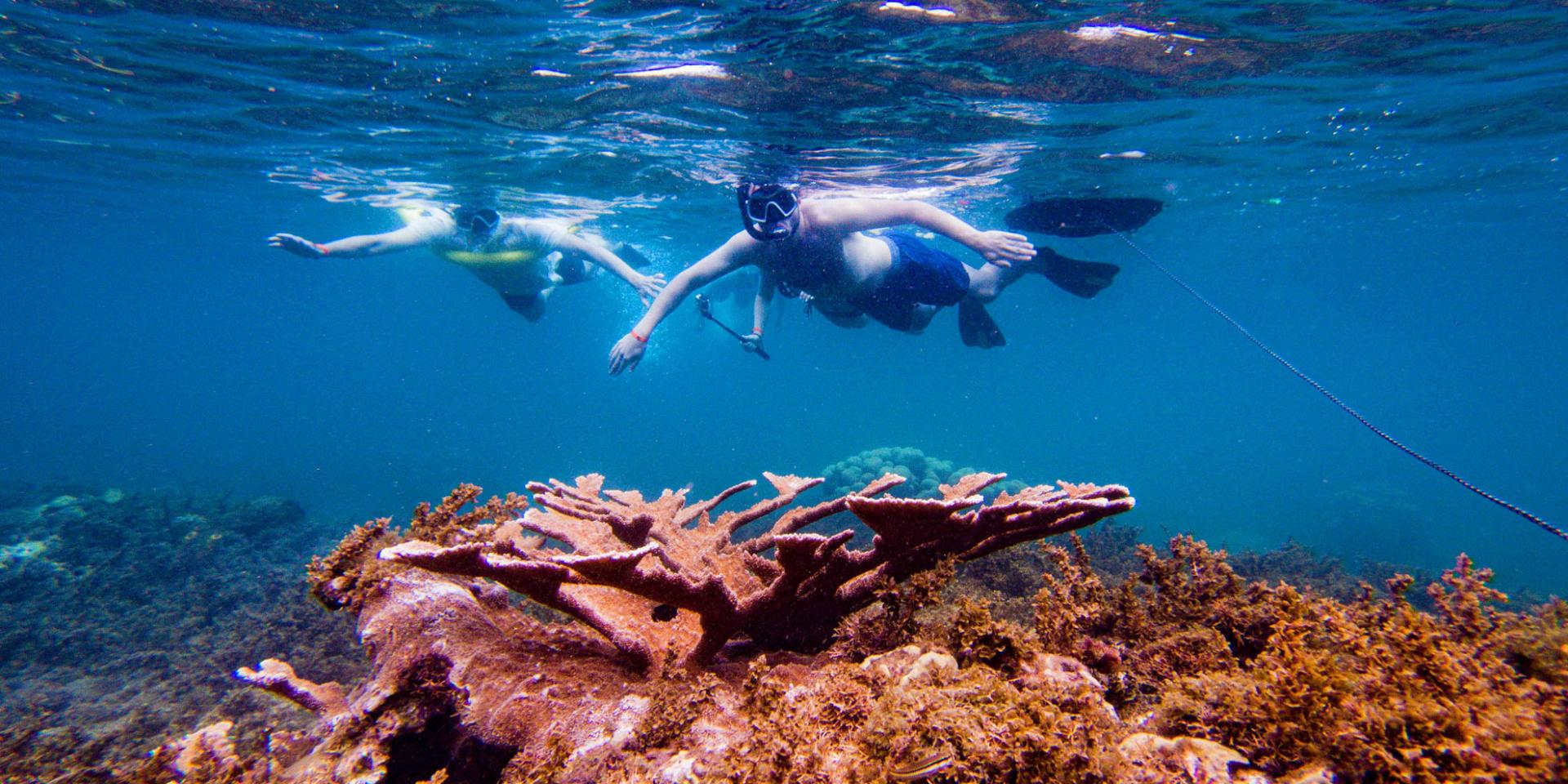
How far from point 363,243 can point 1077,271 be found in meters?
12.5

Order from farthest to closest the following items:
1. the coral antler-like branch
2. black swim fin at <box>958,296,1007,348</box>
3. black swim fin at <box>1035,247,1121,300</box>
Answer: black swim fin at <box>958,296,1007,348</box>, black swim fin at <box>1035,247,1121,300</box>, the coral antler-like branch

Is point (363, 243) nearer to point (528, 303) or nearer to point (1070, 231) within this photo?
point (528, 303)

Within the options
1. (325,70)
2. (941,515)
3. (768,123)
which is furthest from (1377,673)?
(325,70)

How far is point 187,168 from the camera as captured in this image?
19.1m

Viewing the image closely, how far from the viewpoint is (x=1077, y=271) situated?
32.2 feet

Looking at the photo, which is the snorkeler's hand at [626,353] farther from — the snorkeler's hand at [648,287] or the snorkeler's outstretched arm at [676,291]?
the snorkeler's hand at [648,287]

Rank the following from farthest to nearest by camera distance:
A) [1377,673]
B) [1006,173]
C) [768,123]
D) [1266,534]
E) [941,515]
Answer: [1266,534], [1006,173], [768,123], [941,515], [1377,673]

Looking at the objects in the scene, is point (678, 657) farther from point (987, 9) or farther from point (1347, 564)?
point (1347, 564)

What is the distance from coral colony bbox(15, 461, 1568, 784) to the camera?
4.81 ft

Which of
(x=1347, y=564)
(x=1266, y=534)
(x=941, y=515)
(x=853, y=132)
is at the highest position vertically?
(x=853, y=132)

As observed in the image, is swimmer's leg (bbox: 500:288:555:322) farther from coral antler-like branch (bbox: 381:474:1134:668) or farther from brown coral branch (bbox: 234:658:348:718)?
brown coral branch (bbox: 234:658:348:718)

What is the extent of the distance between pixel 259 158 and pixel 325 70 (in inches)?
369

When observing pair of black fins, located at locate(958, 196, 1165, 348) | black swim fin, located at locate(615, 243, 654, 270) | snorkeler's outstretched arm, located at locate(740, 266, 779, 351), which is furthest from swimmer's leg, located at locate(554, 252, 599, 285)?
pair of black fins, located at locate(958, 196, 1165, 348)

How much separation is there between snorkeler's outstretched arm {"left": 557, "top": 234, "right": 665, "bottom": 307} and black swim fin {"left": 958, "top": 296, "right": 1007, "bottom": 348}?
209 inches
